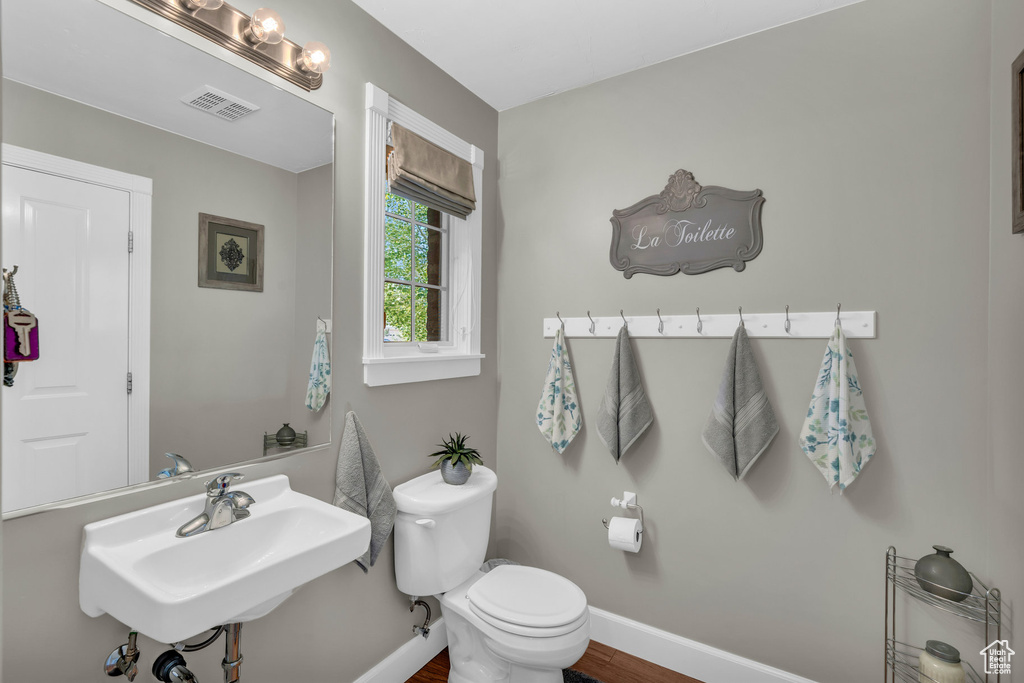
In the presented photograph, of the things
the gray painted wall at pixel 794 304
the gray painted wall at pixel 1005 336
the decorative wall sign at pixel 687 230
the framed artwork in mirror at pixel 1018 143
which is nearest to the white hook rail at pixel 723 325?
the gray painted wall at pixel 794 304

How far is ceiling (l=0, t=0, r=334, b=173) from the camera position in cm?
113

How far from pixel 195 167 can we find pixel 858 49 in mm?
2109

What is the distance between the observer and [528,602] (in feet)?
5.96

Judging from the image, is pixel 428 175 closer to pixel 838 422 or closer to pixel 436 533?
pixel 436 533

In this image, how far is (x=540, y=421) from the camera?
2297 mm

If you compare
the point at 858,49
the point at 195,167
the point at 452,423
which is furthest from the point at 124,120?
the point at 858,49

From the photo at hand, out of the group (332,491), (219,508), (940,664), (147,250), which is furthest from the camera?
(332,491)

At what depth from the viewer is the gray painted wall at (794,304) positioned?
5.31 ft

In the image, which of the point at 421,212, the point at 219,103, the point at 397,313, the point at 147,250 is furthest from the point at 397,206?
the point at 147,250

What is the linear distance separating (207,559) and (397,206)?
1397 mm

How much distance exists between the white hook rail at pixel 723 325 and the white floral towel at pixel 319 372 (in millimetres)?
1024

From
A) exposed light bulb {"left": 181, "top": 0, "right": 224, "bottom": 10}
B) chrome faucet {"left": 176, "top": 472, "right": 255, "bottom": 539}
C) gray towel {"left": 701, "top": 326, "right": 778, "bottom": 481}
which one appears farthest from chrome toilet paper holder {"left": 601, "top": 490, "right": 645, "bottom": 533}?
exposed light bulb {"left": 181, "top": 0, "right": 224, "bottom": 10}

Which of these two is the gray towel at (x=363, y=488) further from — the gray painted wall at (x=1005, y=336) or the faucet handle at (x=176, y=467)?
the gray painted wall at (x=1005, y=336)

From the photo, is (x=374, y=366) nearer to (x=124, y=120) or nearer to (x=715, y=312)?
(x=124, y=120)
